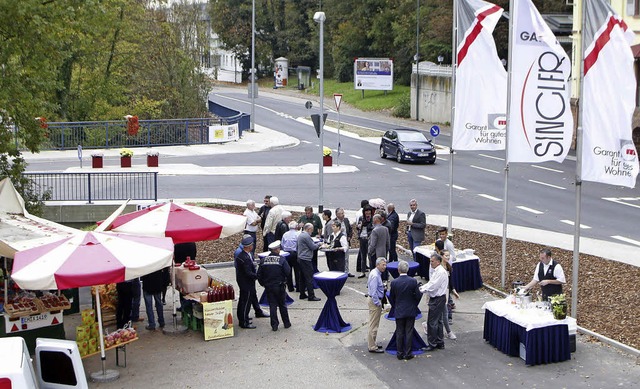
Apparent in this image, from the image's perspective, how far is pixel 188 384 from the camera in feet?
44.8

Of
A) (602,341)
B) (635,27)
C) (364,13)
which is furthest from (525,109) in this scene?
(364,13)

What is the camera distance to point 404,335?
14664mm

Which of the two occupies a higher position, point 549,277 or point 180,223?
point 180,223

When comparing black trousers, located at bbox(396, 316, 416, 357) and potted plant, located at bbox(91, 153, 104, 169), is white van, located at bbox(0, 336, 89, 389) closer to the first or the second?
black trousers, located at bbox(396, 316, 416, 357)

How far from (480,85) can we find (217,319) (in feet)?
27.0

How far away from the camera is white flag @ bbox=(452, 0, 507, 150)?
19781 mm

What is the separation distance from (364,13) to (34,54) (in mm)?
75206

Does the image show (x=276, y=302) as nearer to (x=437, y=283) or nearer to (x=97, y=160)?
(x=437, y=283)

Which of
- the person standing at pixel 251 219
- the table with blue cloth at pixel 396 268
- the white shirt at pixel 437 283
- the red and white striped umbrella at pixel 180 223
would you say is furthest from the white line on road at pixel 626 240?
the red and white striped umbrella at pixel 180 223

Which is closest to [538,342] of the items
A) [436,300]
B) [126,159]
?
[436,300]

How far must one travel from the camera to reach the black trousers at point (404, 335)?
1460 centimetres

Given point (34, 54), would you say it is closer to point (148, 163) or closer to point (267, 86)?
point (148, 163)

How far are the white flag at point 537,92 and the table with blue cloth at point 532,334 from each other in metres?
3.99

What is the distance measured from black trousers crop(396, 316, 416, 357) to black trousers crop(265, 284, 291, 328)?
249 cm
